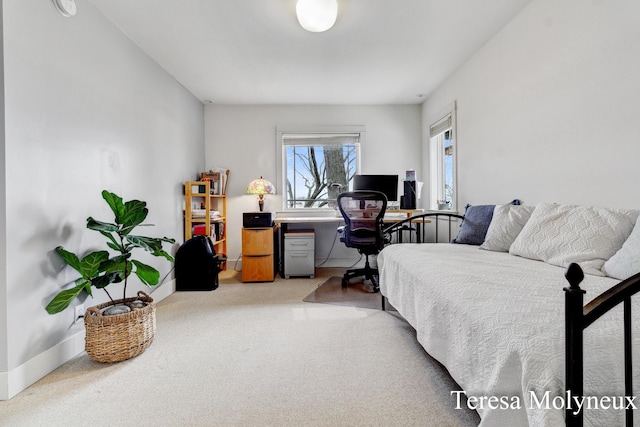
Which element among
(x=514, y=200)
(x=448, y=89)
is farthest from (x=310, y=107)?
(x=514, y=200)

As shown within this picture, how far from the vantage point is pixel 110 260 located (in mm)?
1812

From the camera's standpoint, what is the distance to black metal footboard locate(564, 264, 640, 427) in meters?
0.65

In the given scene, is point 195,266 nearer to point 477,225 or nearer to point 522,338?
point 477,225

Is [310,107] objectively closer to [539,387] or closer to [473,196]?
[473,196]

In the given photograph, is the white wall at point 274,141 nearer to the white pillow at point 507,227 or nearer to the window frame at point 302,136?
the window frame at point 302,136

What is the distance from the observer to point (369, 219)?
3.08 metres

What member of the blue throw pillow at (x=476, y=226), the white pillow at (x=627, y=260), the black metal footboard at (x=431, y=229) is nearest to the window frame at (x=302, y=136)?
the black metal footboard at (x=431, y=229)

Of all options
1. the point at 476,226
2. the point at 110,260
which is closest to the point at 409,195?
the point at 476,226

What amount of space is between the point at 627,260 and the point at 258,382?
1.72 metres

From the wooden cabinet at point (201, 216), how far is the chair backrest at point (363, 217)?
1.52 metres

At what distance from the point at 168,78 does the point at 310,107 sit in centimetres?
181

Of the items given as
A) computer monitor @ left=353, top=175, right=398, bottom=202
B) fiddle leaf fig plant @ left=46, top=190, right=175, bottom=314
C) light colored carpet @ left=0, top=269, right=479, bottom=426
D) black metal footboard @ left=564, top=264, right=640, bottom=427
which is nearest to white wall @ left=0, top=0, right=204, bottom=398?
fiddle leaf fig plant @ left=46, top=190, right=175, bottom=314

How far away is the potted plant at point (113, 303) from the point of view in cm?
168

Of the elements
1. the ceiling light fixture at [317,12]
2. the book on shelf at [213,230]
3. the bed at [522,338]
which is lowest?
the bed at [522,338]
